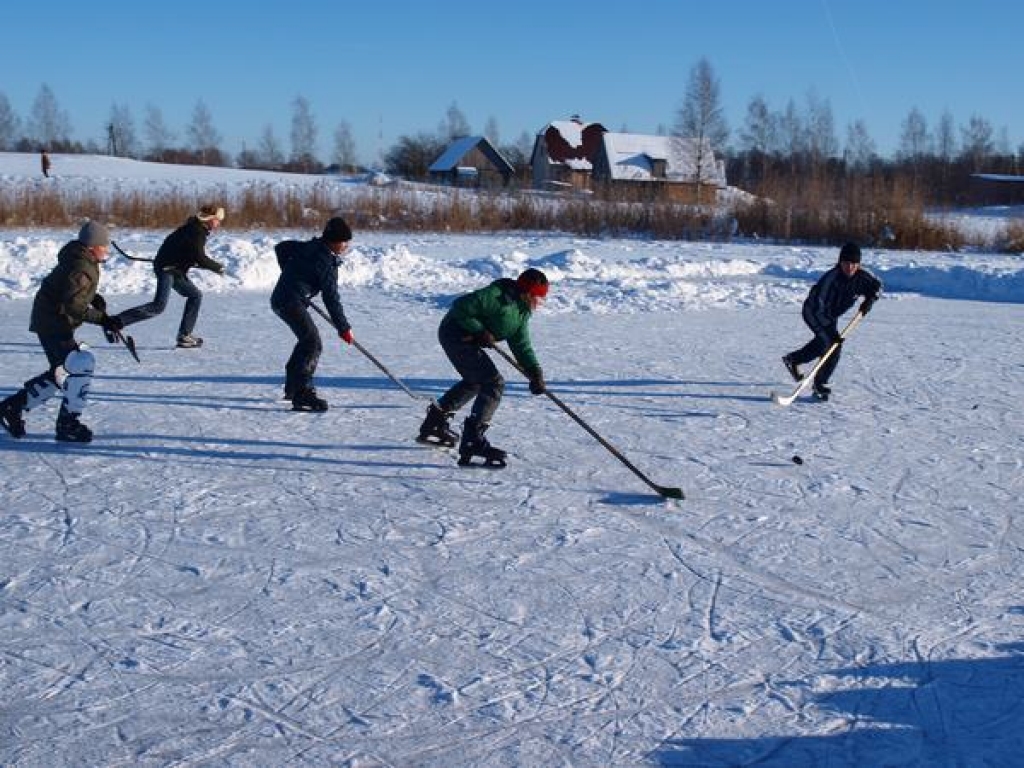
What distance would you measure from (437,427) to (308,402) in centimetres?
127

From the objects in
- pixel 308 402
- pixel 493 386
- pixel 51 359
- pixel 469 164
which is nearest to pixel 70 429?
pixel 51 359

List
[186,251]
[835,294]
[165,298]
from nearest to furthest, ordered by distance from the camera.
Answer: [835,294]
[186,251]
[165,298]

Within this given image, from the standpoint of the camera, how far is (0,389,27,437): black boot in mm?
6230

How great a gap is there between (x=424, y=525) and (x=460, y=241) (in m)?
17.9

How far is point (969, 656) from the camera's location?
3.77 m

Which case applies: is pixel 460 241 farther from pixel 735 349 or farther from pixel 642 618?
pixel 642 618

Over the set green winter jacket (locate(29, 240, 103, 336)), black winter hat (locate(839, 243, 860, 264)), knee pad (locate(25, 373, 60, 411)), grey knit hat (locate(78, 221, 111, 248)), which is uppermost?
grey knit hat (locate(78, 221, 111, 248))

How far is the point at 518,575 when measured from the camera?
14.5ft

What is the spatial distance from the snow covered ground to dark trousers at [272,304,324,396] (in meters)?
0.27

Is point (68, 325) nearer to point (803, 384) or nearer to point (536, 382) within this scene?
point (536, 382)

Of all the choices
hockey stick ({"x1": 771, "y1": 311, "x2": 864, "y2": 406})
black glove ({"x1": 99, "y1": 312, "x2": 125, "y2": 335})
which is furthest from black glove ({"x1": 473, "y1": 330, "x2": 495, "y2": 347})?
hockey stick ({"x1": 771, "y1": 311, "x2": 864, "y2": 406})

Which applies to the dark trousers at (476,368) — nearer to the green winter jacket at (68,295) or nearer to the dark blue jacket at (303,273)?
the dark blue jacket at (303,273)

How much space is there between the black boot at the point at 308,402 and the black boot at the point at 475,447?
1.61m

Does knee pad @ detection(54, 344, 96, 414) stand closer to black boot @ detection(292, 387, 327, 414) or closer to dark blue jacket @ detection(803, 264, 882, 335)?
black boot @ detection(292, 387, 327, 414)
